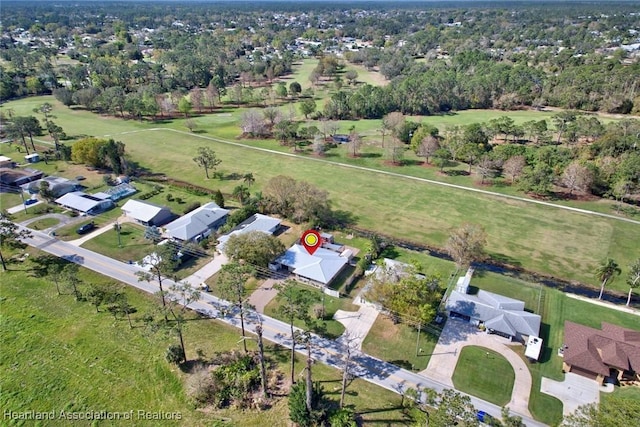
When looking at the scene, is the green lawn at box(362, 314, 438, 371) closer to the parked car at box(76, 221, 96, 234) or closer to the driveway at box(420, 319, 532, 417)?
the driveway at box(420, 319, 532, 417)

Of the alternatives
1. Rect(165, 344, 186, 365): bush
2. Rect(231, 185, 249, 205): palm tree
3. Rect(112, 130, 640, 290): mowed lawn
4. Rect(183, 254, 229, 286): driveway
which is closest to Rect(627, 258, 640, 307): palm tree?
Rect(112, 130, 640, 290): mowed lawn

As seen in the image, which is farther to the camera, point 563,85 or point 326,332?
point 563,85

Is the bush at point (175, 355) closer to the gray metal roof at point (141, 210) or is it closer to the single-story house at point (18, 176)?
the gray metal roof at point (141, 210)

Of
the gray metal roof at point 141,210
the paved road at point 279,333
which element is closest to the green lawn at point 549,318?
the paved road at point 279,333

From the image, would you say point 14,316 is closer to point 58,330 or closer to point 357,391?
point 58,330

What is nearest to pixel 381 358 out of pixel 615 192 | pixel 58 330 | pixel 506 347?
pixel 506 347
